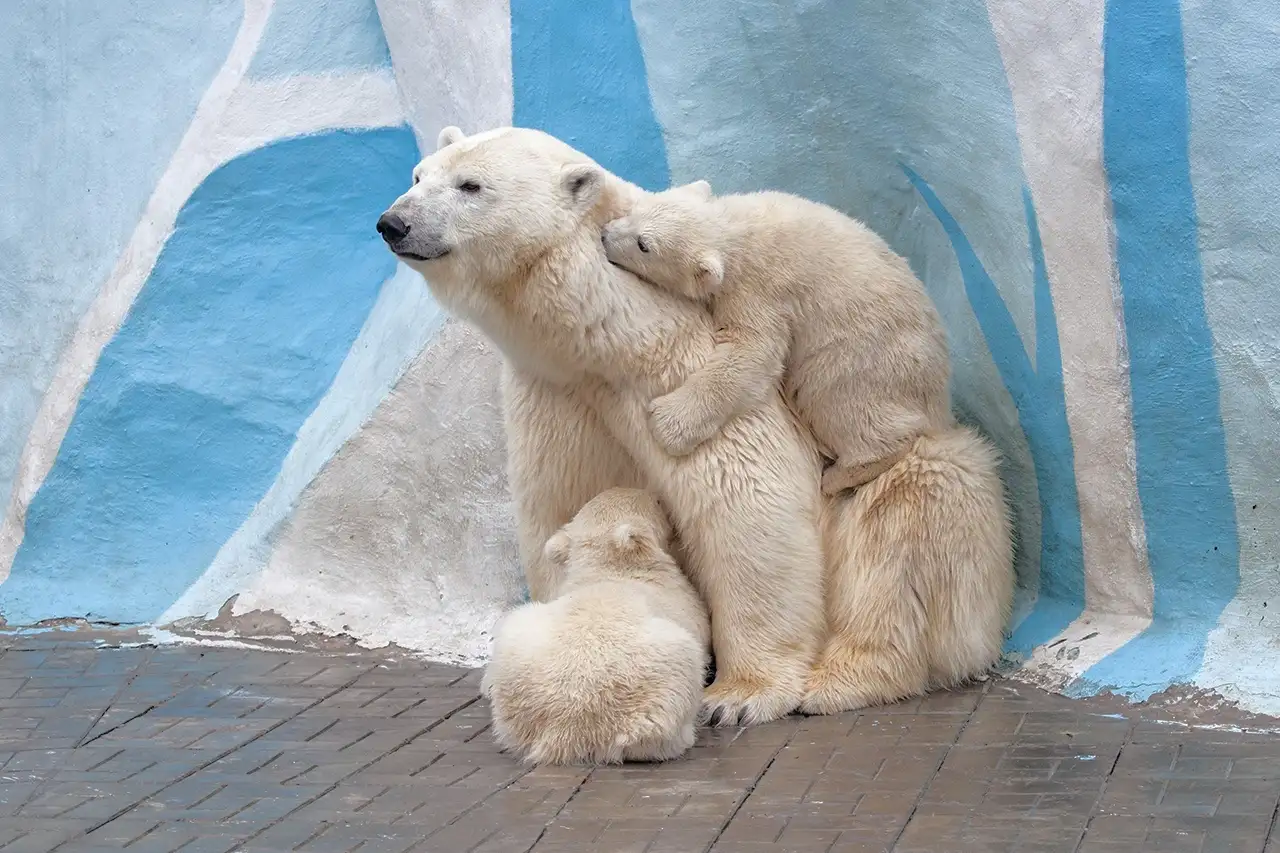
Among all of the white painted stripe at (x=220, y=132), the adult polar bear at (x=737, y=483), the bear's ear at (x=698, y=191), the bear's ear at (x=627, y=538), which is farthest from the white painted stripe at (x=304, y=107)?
the bear's ear at (x=627, y=538)

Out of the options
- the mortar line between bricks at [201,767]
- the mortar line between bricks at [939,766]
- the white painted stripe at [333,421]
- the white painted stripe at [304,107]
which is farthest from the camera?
the white painted stripe at [304,107]

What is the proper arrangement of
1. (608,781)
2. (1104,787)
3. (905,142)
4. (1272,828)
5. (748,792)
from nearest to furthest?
(1272,828) < (1104,787) < (748,792) < (608,781) < (905,142)

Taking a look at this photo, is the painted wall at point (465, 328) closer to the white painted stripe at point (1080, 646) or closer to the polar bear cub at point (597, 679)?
the white painted stripe at point (1080, 646)

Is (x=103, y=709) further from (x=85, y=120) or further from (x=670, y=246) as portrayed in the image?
(x=85, y=120)

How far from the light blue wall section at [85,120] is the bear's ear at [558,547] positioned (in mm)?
2991

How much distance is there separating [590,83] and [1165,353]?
232 cm

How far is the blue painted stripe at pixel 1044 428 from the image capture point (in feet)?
17.0

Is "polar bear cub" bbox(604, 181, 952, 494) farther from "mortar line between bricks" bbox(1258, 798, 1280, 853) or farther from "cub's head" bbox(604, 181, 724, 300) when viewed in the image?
"mortar line between bricks" bbox(1258, 798, 1280, 853)

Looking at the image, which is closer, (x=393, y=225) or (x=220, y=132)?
(x=393, y=225)

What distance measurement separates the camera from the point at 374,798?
438cm

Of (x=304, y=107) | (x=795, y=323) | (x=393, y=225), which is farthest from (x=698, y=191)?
(x=304, y=107)

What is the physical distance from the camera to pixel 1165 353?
4.86m

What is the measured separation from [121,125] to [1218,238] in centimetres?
465

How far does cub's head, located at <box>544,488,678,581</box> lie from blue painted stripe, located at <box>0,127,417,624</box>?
6.95 ft
